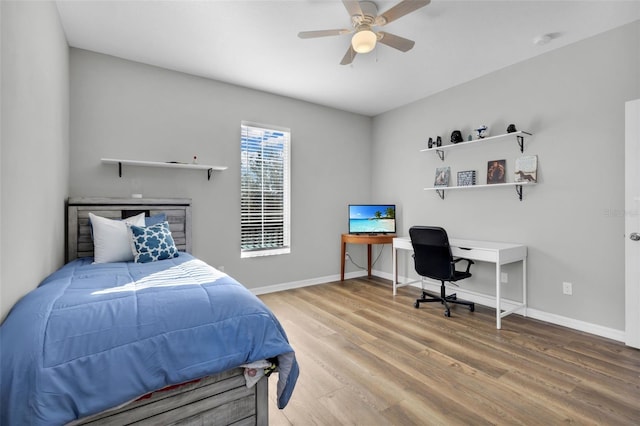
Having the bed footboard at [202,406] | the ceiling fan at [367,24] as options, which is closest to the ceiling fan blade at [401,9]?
the ceiling fan at [367,24]

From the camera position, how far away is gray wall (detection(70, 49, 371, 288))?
316 centimetres

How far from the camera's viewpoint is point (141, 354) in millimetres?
1224

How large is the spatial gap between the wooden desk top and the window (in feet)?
3.07

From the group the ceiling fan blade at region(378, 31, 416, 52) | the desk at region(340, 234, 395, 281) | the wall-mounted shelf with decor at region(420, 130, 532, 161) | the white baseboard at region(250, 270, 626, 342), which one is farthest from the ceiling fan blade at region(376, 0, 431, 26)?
the white baseboard at region(250, 270, 626, 342)

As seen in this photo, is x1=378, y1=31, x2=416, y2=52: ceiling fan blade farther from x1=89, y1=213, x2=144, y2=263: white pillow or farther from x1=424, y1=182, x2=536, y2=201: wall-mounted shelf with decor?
x1=89, y1=213, x2=144, y2=263: white pillow

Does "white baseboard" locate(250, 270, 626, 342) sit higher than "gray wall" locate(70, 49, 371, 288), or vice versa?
"gray wall" locate(70, 49, 371, 288)

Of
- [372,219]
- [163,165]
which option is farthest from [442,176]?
[163,165]

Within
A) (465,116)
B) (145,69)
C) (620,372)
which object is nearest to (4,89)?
(145,69)

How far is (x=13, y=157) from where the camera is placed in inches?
57.5

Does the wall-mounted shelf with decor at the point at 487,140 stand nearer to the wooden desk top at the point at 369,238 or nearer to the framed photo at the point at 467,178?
the framed photo at the point at 467,178

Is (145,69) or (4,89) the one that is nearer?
(4,89)

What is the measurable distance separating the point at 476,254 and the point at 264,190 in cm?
271

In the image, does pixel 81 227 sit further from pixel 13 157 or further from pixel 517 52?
pixel 517 52

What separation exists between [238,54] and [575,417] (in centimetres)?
383
